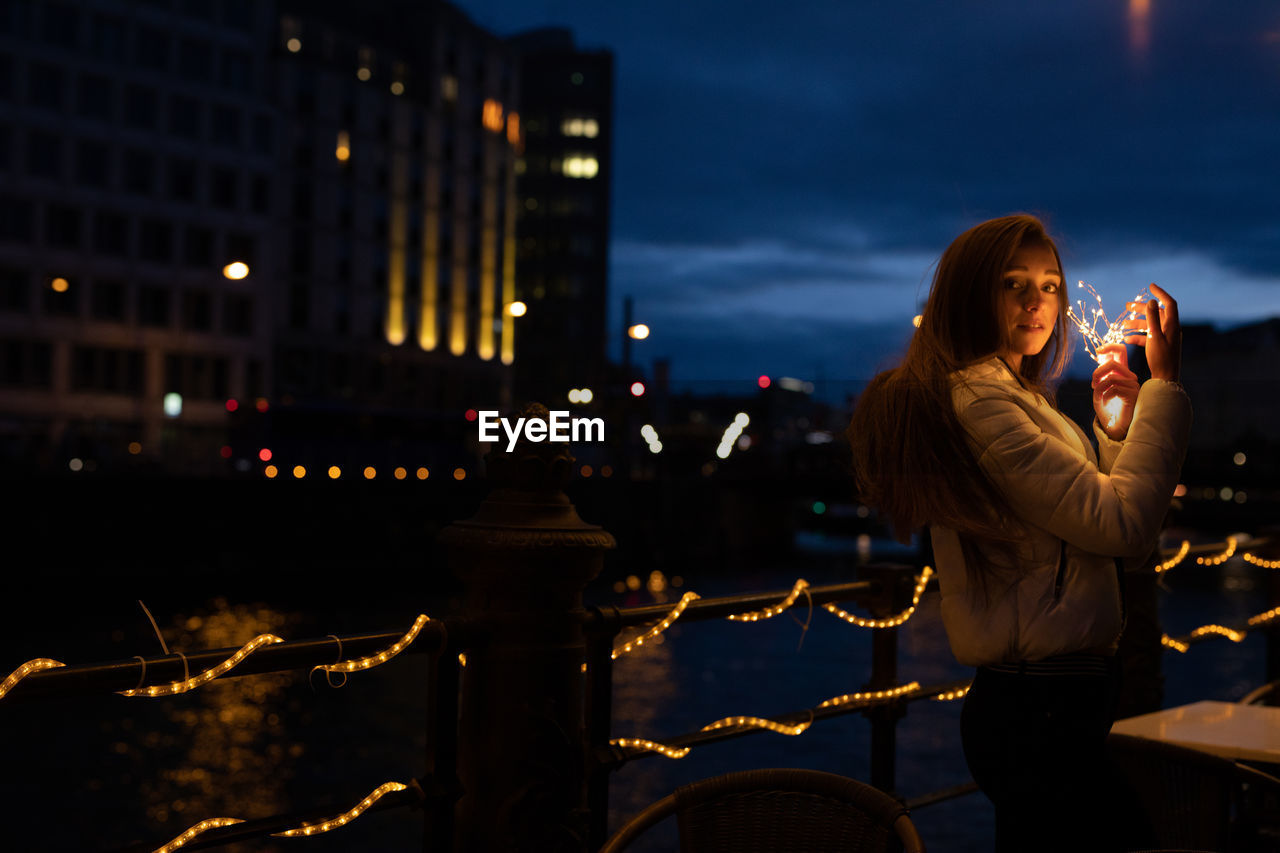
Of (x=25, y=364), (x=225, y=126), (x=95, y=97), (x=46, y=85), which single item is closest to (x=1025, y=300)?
(x=25, y=364)

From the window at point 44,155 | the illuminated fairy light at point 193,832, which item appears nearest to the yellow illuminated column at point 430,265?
the window at point 44,155

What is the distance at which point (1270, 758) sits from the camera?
338cm

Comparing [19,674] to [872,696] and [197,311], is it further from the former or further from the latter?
[197,311]

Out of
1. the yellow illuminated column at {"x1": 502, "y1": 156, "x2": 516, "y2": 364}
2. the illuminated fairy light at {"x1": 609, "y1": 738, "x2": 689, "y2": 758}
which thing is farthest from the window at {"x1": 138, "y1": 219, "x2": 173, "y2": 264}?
the illuminated fairy light at {"x1": 609, "y1": 738, "x2": 689, "y2": 758}

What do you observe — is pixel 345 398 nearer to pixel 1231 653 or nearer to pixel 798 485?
pixel 798 485

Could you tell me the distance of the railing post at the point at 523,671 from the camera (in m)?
3.28

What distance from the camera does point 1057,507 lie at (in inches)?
92.9

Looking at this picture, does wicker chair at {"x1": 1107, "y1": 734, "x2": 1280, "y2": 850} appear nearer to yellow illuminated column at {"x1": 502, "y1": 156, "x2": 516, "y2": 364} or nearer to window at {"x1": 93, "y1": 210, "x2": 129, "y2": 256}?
window at {"x1": 93, "y1": 210, "x2": 129, "y2": 256}

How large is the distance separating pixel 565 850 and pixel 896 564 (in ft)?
5.45

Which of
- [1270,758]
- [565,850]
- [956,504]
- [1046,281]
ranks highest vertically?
[1046,281]

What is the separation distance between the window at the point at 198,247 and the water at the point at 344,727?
29206mm

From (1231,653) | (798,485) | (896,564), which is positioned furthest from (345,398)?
(896,564)

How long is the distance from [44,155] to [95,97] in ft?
11.1

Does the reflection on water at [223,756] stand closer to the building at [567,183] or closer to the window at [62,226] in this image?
the window at [62,226]
